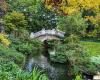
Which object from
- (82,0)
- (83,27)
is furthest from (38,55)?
(82,0)

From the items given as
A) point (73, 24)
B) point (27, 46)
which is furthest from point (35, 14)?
point (27, 46)

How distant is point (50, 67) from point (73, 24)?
13332 millimetres

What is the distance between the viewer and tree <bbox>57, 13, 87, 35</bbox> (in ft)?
118

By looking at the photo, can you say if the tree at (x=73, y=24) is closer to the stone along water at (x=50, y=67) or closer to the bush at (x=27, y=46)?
the bush at (x=27, y=46)

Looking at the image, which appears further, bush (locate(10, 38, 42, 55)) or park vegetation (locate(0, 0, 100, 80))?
bush (locate(10, 38, 42, 55))

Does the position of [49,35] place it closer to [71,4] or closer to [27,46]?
[27,46]

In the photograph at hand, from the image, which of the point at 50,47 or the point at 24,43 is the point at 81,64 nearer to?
the point at 24,43

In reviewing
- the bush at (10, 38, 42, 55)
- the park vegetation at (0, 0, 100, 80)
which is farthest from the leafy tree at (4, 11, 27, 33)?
the bush at (10, 38, 42, 55)

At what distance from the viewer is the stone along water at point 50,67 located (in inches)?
818

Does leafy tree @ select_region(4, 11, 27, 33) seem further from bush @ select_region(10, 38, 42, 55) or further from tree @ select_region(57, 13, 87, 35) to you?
tree @ select_region(57, 13, 87, 35)

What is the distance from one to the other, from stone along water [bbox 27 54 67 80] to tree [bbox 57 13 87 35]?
933 cm

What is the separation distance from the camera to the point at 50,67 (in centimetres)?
2341

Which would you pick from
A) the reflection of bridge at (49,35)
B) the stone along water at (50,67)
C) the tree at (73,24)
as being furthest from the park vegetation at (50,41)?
the reflection of bridge at (49,35)

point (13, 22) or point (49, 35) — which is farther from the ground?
point (13, 22)
